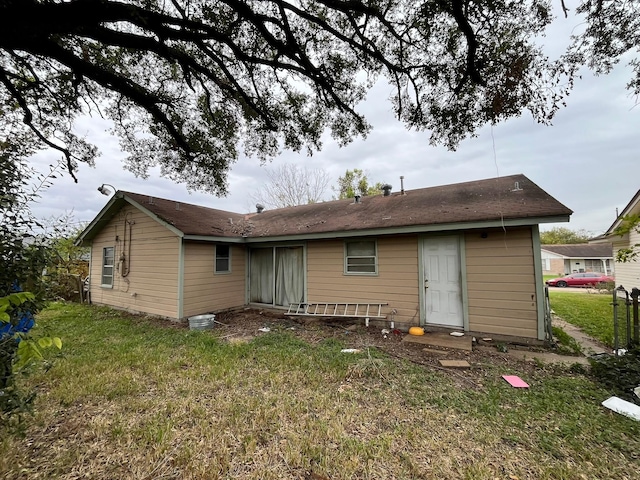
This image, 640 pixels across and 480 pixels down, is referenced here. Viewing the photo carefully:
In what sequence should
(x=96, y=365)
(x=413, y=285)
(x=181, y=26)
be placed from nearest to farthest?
(x=96, y=365)
(x=181, y=26)
(x=413, y=285)

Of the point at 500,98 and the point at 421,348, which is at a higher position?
the point at 500,98

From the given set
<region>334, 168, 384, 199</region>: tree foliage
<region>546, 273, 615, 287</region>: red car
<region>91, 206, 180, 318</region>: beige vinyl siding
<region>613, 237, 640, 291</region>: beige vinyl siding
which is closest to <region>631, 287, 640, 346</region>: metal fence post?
<region>613, 237, 640, 291</region>: beige vinyl siding

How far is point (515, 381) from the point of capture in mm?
3846

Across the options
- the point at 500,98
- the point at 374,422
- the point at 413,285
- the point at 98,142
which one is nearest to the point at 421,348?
the point at 413,285

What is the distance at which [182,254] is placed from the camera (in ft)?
25.2

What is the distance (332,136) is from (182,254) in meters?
5.46

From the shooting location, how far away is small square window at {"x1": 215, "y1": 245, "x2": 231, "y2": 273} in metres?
8.84

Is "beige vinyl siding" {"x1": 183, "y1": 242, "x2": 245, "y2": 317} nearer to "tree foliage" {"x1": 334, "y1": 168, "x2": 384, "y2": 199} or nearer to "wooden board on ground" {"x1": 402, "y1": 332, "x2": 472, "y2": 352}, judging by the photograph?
"wooden board on ground" {"x1": 402, "y1": 332, "x2": 472, "y2": 352}

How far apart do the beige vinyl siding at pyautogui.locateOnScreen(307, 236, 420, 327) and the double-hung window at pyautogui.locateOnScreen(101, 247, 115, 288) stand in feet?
24.5

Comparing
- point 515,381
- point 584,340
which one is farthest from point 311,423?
point 584,340

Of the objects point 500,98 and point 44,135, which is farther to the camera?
point 44,135

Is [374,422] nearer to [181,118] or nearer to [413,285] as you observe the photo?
[413,285]

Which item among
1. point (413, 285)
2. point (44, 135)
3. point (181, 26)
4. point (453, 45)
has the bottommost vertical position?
point (413, 285)

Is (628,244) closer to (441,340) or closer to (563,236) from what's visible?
(441,340)
